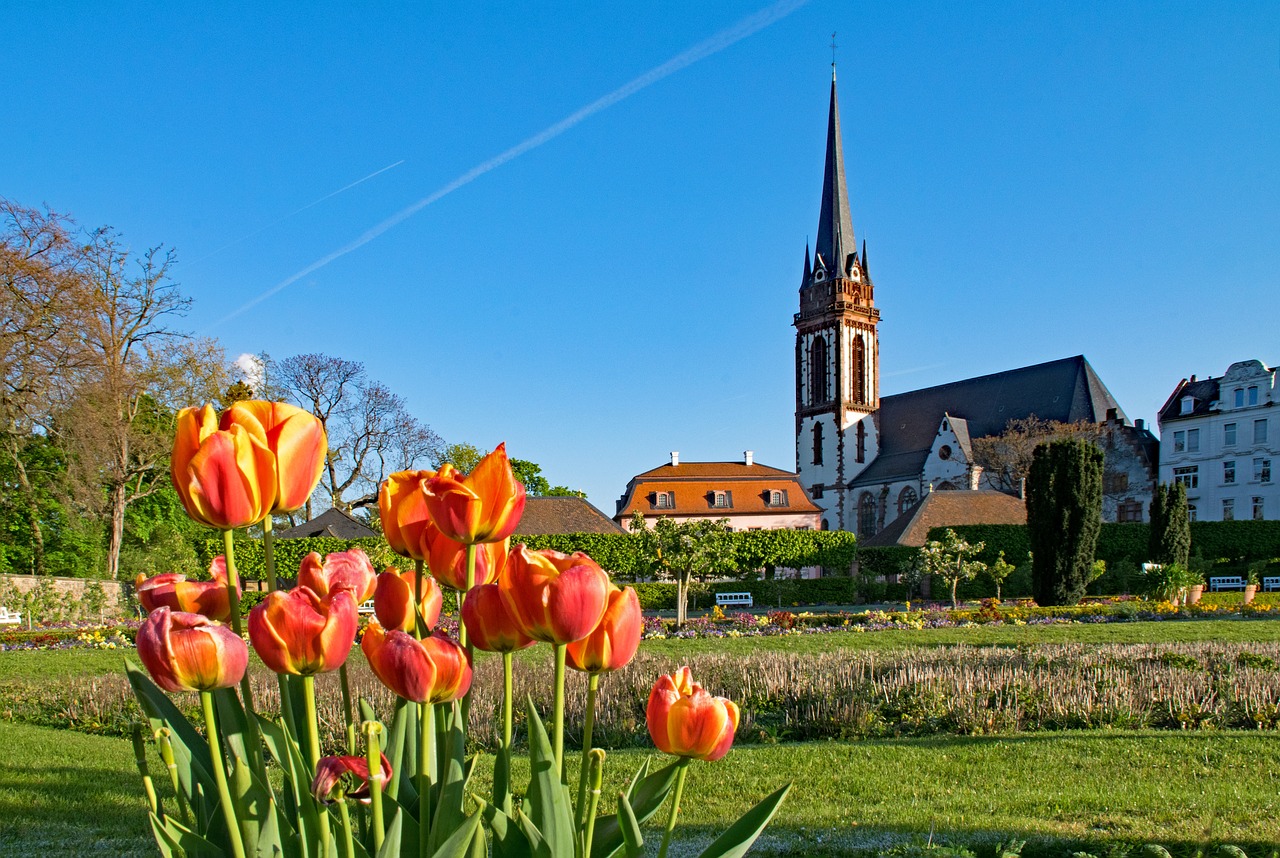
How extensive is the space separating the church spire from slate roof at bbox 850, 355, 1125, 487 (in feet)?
36.2

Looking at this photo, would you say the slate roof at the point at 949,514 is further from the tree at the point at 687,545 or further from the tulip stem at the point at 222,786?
the tulip stem at the point at 222,786

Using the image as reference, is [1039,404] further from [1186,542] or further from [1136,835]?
[1136,835]

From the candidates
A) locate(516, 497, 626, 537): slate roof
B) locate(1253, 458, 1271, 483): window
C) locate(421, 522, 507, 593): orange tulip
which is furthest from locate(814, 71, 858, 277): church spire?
locate(421, 522, 507, 593): orange tulip

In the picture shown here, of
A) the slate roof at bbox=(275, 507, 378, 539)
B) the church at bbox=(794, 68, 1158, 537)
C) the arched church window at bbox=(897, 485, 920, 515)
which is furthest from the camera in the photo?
the arched church window at bbox=(897, 485, 920, 515)

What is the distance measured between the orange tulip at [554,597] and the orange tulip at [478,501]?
3.4 inches

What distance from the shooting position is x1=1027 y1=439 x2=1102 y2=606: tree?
25.9m

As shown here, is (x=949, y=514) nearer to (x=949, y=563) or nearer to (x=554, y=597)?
(x=949, y=563)

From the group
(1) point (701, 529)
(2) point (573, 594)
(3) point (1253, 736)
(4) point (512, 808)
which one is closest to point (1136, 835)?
(3) point (1253, 736)

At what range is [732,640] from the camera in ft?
57.3

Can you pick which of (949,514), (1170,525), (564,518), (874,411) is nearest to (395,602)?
(1170,525)

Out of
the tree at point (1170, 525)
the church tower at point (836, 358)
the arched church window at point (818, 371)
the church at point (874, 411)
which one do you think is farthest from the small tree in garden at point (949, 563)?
the arched church window at point (818, 371)

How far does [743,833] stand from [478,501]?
0.66 metres

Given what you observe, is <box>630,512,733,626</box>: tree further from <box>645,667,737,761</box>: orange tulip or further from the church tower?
the church tower

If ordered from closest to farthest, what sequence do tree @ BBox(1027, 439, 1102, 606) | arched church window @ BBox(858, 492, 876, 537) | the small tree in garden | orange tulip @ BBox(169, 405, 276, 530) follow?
orange tulip @ BBox(169, 405, 276, 530), the small tree in garden, tree @ BBox(1027, 439, 1102, 606), arched church window @ BBox(858, 492, 876, 537)
